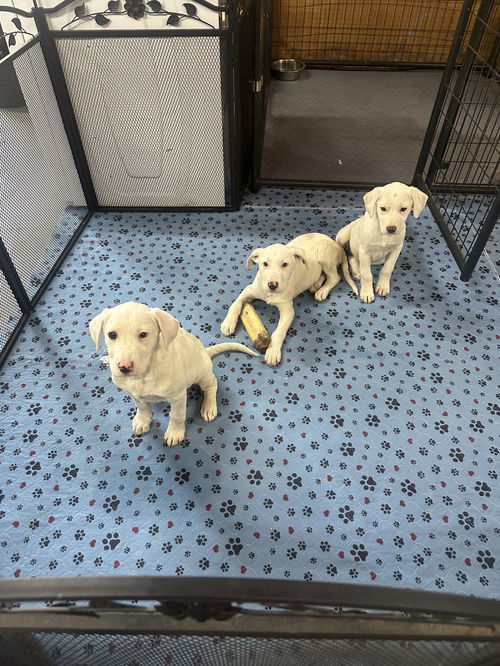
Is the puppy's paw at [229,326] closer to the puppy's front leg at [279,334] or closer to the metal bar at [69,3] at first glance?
the puppy's front leg at [279,334]

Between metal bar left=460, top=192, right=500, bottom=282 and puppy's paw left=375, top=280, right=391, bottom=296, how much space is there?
2.08ft

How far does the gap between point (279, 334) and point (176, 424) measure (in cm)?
91

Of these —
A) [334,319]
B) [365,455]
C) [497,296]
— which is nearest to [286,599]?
[365,455]

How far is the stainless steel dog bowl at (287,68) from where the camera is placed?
6.56 m

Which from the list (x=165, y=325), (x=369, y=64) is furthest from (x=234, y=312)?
(x=369, y=64)

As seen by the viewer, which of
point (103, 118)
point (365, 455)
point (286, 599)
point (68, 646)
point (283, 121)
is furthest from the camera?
point (283, 121)

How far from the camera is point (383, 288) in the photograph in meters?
3.46

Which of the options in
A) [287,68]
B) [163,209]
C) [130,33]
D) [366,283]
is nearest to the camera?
[130,33]

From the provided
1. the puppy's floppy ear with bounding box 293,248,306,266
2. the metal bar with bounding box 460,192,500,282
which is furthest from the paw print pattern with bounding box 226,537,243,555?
the metal bar with bounding box 460,192,500,282

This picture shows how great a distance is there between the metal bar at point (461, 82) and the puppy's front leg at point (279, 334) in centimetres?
237

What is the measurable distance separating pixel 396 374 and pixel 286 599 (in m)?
2.19

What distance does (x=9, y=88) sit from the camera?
9.86 ft

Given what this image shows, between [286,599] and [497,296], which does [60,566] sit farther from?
[497,296]

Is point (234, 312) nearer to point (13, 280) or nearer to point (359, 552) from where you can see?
point (13, 280)
